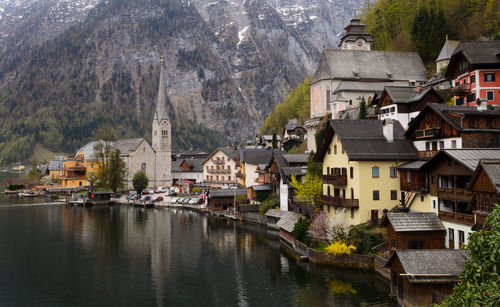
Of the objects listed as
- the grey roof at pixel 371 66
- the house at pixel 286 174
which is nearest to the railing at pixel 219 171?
the house at pixel 286 174

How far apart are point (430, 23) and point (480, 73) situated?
3835 cm

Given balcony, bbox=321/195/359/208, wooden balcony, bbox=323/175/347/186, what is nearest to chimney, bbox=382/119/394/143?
wooden balcony, bbox=323/175/347/186

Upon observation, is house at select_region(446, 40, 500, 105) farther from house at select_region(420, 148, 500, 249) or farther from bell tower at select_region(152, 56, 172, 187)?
bell tower at select_region(152, 56, 172, 187)

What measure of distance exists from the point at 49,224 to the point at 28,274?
29927mm

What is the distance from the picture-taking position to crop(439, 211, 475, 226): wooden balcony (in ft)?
98.9

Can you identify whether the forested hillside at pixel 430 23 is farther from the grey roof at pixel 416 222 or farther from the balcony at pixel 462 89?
the grey roof at pixel 416 222

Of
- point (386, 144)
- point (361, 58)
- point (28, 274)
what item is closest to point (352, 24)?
point (361, 58)

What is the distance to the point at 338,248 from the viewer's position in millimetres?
A: 39438

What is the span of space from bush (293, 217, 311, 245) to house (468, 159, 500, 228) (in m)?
19.2

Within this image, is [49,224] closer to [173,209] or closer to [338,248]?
[173,209]

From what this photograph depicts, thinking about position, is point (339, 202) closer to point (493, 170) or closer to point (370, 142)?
point (370, 142)

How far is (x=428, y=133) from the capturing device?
132 feet

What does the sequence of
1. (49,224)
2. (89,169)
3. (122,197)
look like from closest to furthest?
(49,224) → (122,197) → (89,169)

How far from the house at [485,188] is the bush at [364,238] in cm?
1167
